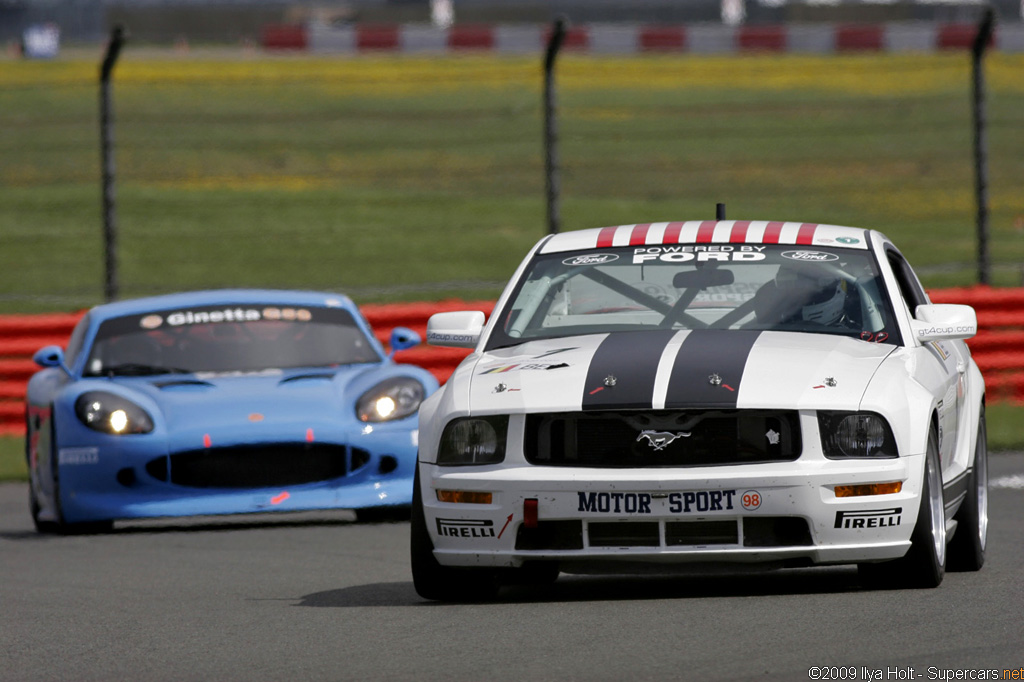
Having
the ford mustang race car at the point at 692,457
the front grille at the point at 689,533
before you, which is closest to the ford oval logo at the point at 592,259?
the ford mustang race car at the point at 692,457

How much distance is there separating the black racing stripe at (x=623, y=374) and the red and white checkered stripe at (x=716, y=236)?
898 mm

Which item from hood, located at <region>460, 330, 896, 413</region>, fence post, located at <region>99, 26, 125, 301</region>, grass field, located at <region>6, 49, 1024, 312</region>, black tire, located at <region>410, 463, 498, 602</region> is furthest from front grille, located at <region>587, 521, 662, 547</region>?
grass field, located at <region>6, 49, 1024, 312</region>

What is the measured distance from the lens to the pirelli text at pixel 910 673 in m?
4.86

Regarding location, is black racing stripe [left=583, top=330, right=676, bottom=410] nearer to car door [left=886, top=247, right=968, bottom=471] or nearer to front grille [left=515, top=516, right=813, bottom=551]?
front grille [left=515, top=516, right=813, bottom=551]

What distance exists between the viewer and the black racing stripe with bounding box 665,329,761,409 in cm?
612

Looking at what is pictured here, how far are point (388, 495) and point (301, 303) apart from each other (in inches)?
63.7

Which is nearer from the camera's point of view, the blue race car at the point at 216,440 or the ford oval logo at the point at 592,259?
the ford oval logo at the point at 592,259

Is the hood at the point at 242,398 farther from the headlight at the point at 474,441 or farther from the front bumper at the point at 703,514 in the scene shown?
the front bumper at the point at 703,514

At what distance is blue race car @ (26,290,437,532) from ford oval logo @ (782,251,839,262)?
2698 millimetres

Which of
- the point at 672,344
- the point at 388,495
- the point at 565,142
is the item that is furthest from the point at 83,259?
the point at 672,344

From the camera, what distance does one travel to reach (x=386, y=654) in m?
5.51

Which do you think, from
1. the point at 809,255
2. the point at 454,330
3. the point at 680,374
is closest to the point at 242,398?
the point at 454,330

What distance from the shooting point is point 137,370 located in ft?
32.8

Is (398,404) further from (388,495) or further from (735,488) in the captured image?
(735,488)
